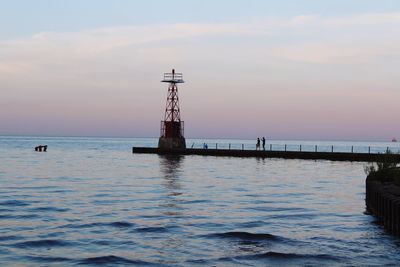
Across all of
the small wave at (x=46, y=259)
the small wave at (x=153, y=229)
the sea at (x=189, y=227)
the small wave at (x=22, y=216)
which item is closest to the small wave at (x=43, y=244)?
the sea at (x=189, y=227)

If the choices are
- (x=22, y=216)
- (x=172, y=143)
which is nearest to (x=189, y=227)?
(x=22, y=216)

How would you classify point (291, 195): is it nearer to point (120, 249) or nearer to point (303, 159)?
point (120, 249)

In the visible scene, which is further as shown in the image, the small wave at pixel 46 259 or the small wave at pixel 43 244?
the small wave at pixel 43 244

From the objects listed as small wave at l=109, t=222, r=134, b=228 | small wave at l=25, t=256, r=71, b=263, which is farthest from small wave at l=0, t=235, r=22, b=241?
small wave at l=109, t=222, r=134, b=228

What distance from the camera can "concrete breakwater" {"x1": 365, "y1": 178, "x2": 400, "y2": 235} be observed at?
2228 centimetres

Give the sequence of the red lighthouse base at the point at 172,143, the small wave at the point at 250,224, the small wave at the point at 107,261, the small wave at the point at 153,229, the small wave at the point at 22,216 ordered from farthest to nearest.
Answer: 1. the red lighthouse base at the point at 172,143
2. the small wave at the point at 22,216
3. the small wave at the point at 250,224
4. the small wave at the point at 153,229
5. the small wave at the point at 107,261

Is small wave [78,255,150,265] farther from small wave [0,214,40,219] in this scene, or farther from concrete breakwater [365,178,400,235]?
concrete breakwater [365,178,400,235]

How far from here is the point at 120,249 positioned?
1906cm

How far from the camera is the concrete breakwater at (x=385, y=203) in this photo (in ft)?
73.1

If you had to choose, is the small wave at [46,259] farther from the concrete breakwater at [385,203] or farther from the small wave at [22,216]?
the concrete breakwater at [385,203]

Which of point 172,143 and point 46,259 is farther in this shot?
point 172,143

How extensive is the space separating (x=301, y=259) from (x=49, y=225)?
35.5 ft

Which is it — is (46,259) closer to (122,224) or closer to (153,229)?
(153,229)

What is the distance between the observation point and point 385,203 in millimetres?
24422
